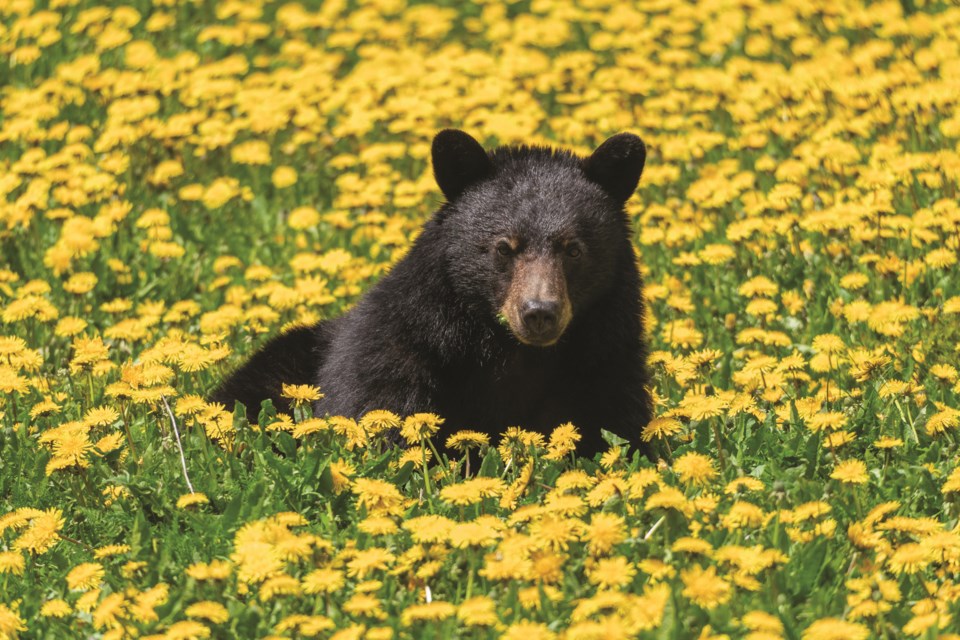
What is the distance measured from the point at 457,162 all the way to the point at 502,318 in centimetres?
72

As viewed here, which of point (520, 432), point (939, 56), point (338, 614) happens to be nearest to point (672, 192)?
point (939, 56)

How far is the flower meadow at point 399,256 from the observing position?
4.15 metres

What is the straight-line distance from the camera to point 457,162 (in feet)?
20.0

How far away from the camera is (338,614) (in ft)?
13.3

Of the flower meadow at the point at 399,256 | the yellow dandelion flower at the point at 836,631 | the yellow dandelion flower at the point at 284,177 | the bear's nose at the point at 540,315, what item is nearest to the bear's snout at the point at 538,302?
the bear's nose at the point at 540,315

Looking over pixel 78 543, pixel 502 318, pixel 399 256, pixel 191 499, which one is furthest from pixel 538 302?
pixel 399 256

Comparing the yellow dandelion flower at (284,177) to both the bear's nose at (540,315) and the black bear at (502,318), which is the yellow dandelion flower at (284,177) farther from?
the bear's nose at (540,315)

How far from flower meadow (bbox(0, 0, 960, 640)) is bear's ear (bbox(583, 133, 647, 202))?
70 cm

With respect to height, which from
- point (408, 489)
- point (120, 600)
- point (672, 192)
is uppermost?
point (120, 600)

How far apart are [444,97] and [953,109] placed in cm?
321

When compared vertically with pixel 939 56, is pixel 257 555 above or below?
above

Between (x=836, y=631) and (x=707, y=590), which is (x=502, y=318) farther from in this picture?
(x=836, y=631)

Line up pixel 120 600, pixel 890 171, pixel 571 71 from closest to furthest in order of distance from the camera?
1. pixel 120 600
2. pixel 890 171
3. pixel 571 71

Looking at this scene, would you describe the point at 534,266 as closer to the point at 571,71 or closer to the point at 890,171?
the point at 890,171
